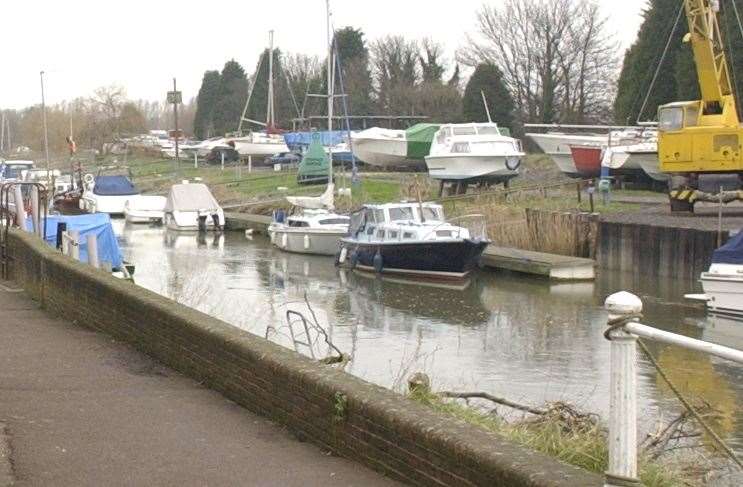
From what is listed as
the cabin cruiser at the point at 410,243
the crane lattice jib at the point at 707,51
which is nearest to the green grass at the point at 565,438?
the cabin cruiser at the point at 410,243

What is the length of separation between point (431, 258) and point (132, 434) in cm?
3024

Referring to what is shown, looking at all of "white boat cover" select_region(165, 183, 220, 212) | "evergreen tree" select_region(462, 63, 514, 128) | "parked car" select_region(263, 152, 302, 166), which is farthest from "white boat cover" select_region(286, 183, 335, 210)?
"parked car" select_region(263, 152, 302, 166)

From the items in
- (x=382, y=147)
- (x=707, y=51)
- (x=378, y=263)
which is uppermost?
(x=707, y=51)

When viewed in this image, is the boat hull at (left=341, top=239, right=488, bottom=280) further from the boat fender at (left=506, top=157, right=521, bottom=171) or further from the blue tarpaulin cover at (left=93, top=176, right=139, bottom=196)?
the blue tarpaulin cover at (left=93, top=176, right=139, bottom=196)

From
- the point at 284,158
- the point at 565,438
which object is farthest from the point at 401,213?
the point at 284,158

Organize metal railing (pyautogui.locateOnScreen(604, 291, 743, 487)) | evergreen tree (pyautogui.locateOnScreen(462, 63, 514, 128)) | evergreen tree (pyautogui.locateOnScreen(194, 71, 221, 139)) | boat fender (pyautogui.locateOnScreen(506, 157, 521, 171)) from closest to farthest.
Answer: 1. metal railing (pyautogui.locateOnScreen(604, 291, 743, 487))
2. boat fender (pyautogui.locateOnScreen(506, 157, 521, 171))
3. evergreen tree (pyautogui.locateOnScreen(462, 63, 514, 128))
4. evergreen tree (pyautogui.locateOnScreen(194, 71, 221, 139))

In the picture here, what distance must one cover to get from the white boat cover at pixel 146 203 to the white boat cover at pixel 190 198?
3.97 meters

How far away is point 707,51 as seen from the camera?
142 ft

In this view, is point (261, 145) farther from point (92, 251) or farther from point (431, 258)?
point (92, 251)

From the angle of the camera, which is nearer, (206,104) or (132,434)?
(132,434)

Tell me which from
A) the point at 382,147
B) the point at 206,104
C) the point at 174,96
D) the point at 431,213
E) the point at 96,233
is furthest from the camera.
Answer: the point at 206,104

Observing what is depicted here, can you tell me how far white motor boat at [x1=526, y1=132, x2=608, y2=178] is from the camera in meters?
56.7

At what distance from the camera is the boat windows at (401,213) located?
42.2 m

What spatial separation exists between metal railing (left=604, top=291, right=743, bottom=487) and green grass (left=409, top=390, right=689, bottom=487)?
1065 mm
